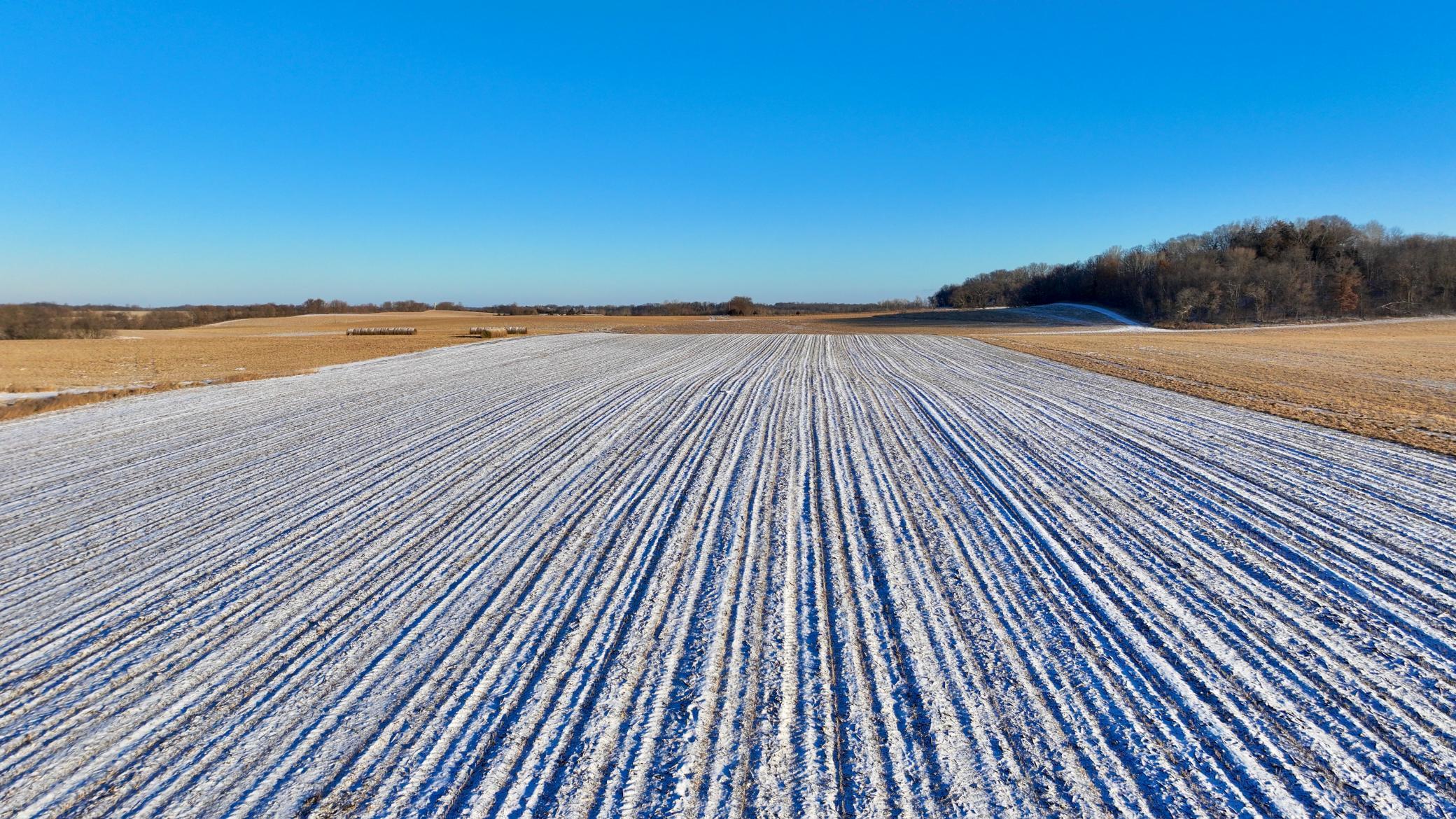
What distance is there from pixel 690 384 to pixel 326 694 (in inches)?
554

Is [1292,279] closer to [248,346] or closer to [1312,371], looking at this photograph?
[1312,371]

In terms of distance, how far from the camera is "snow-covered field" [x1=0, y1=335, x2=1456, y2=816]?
129 inches

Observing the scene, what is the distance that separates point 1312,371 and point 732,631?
79.8 ft

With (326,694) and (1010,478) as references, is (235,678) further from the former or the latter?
(1010,478)

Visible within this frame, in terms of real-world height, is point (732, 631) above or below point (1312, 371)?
below

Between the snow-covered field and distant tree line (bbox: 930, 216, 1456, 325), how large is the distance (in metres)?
63.0

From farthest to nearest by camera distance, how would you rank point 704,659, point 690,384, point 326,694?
1. point 690,384
2. point 704,659
3. point 326,694

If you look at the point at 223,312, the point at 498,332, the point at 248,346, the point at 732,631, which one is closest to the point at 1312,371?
the point at 732,631

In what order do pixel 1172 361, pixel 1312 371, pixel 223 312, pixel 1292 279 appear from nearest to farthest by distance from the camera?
1. pixel 1312 371
2. pixel 1172 361
3. pixel 1292 279
4. pixel 223 312

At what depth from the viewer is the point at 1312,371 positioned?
68.1 ft

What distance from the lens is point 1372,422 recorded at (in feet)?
38.1

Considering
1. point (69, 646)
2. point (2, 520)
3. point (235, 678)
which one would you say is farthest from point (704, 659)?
point (2, 520)

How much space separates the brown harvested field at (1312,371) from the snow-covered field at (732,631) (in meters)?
2.84

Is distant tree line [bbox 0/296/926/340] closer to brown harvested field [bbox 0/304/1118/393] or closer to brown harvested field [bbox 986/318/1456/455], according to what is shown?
brown harvested field [bbox 0/304/1118/393]
